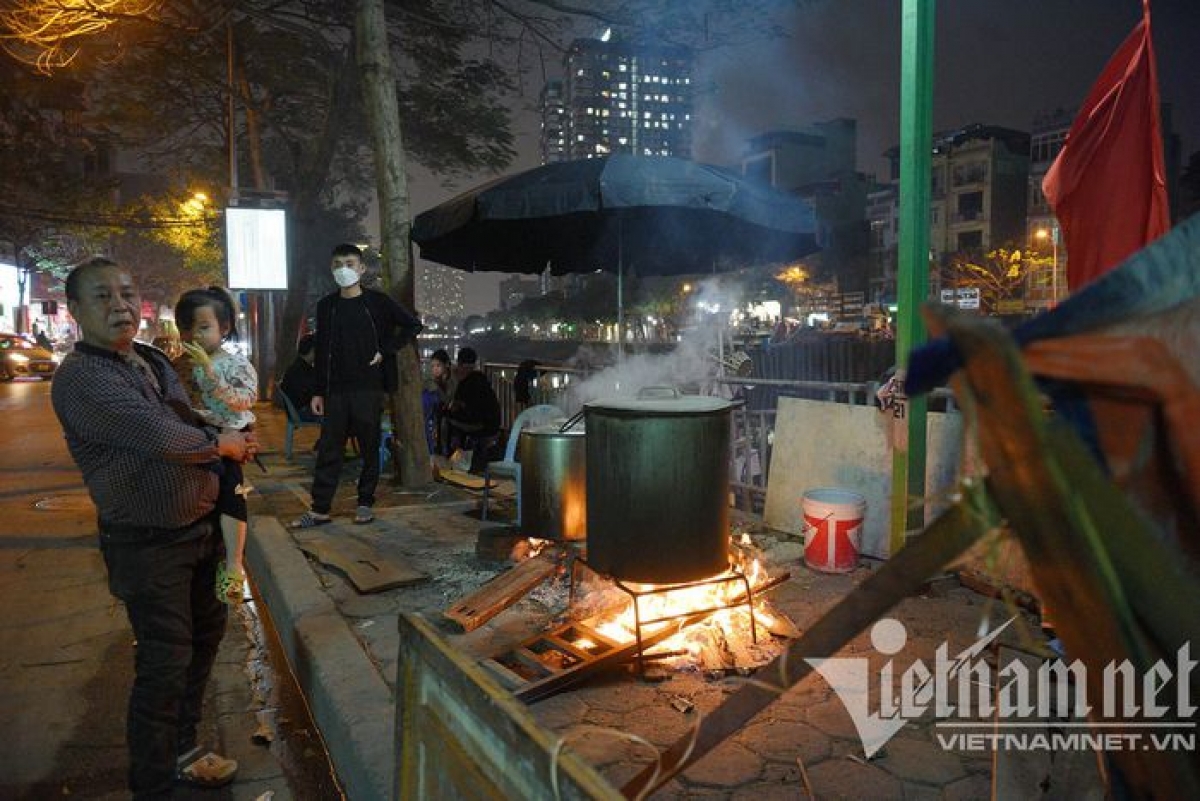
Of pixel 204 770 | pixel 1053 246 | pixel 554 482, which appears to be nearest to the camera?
pixel 204 770

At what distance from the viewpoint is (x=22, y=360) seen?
3381 centimetres

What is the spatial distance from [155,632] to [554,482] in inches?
115

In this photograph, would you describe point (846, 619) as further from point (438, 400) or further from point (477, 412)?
point (438, 400)

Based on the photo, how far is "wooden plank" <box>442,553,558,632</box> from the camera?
4477 mm

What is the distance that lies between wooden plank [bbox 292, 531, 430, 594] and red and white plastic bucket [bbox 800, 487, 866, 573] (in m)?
2.92

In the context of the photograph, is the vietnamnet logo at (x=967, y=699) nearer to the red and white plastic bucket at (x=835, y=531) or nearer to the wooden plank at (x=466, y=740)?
the wooden plank at (x=466, y=740)

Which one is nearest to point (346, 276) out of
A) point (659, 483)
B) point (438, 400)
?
point (659, 483)

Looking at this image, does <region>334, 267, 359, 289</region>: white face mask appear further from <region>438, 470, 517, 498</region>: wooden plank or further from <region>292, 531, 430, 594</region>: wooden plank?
<region>438, 470, 517, 498</region>: wooden plank

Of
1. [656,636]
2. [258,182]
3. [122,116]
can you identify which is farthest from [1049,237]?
[656,636]

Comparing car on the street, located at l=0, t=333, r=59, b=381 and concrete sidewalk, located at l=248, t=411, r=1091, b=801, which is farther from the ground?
car on the street, located at l=0, t=333, r=59, b=381

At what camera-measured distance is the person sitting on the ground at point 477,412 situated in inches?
387

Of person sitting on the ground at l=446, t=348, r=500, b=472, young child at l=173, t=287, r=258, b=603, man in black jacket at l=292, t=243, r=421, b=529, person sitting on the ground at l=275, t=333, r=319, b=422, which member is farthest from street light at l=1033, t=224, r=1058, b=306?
young child at l=173, t=287, r=258, b=603

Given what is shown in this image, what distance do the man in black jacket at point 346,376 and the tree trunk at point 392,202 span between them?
61.7 inches

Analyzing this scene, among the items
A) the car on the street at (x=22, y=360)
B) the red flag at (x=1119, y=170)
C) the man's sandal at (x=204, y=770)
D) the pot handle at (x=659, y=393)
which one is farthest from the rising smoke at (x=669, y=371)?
the car on the street at (x=22, y=360)
